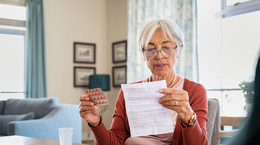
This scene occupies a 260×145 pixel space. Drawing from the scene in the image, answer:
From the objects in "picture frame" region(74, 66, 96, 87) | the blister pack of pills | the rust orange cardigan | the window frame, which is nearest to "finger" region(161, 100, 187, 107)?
the rust orange cardigan

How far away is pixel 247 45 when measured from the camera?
13.3 ft

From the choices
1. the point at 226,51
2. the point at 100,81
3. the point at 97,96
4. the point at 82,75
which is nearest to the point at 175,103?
the point at 97,96

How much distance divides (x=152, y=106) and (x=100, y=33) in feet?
17.6

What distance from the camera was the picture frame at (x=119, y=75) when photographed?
6.05 metres

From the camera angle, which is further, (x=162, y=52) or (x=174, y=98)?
(x=162, y=52)

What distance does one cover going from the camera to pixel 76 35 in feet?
20.7

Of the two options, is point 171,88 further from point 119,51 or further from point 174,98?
point 119,51

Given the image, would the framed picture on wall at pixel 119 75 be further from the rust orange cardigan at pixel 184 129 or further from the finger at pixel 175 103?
the finger at pixel 175 103

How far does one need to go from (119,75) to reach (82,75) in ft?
2.27

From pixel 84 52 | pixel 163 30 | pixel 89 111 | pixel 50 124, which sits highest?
pixel 84 52

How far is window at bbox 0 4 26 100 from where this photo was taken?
18.6ft

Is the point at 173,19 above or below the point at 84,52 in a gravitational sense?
above

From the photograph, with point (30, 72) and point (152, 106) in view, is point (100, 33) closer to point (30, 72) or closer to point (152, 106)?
point (30, 72)

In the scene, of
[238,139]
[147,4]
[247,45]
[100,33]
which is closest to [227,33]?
[247,45]
